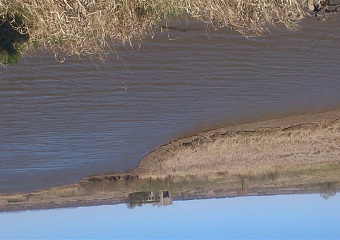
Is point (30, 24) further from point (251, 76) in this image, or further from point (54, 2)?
point (251, 76)

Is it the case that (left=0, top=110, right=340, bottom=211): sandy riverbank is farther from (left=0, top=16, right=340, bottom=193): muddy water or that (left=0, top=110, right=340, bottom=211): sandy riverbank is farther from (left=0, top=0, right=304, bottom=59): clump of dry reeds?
(left=0, top=0, right=304, bottom=59): clump of dry reeds

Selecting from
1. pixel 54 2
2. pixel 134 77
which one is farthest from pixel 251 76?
pixel 54 2

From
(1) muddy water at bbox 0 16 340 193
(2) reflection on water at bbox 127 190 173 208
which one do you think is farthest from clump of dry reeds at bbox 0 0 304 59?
(2) reflection on water at bbox 127 190 173 208

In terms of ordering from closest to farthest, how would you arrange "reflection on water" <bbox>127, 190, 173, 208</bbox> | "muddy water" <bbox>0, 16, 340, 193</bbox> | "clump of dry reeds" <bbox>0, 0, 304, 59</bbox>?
"clump of dry reeds" <bbox>0, 0, 304, 59</bbox> → "muddy water" <bbox>0, 16, 340, 193</bbox> → "reflection on water" <bbox>127, 190, 173, 208</bbox>

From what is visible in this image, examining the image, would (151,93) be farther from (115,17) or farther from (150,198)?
(150,198)

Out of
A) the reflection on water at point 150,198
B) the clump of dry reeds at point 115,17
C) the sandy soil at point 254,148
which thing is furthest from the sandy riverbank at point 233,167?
the clump of dry reeds at point 115,17
